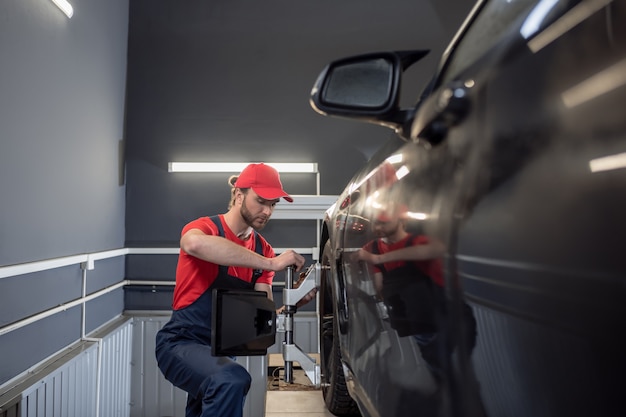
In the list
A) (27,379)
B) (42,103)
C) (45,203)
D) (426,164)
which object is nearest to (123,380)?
(27,379)

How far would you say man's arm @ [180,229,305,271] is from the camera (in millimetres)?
2285

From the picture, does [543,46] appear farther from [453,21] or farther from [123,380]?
[453,21]

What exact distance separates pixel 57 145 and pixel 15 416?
154 cm

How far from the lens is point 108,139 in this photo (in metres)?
3.98

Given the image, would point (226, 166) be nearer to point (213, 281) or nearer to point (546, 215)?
point (213, 281)

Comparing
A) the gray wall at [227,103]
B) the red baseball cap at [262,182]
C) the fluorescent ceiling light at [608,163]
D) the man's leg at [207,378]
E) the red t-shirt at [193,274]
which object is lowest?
the man's leg at [207,378]

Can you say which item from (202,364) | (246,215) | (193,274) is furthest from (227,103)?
(202,364)

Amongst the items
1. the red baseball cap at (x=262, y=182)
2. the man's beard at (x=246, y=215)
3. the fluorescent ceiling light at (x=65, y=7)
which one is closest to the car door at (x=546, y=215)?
the red baseball cap at (x=262, y=182)

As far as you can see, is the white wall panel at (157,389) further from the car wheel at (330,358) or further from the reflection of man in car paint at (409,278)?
the reflection of man in car paint at (409,278)

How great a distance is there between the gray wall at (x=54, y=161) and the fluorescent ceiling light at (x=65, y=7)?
0.12ft

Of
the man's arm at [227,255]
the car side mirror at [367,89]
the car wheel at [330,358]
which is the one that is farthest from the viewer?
the man's arm at [227,255]

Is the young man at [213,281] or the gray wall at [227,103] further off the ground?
the gray wall at [227,103]

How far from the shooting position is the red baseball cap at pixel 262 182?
2.45m

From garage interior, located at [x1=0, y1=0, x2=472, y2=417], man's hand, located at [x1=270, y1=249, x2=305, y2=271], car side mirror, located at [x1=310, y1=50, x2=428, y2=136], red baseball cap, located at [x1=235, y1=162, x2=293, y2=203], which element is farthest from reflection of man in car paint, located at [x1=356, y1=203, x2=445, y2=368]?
garage interior, located at [x1=0, y1=0, x2=472, y2=417]
